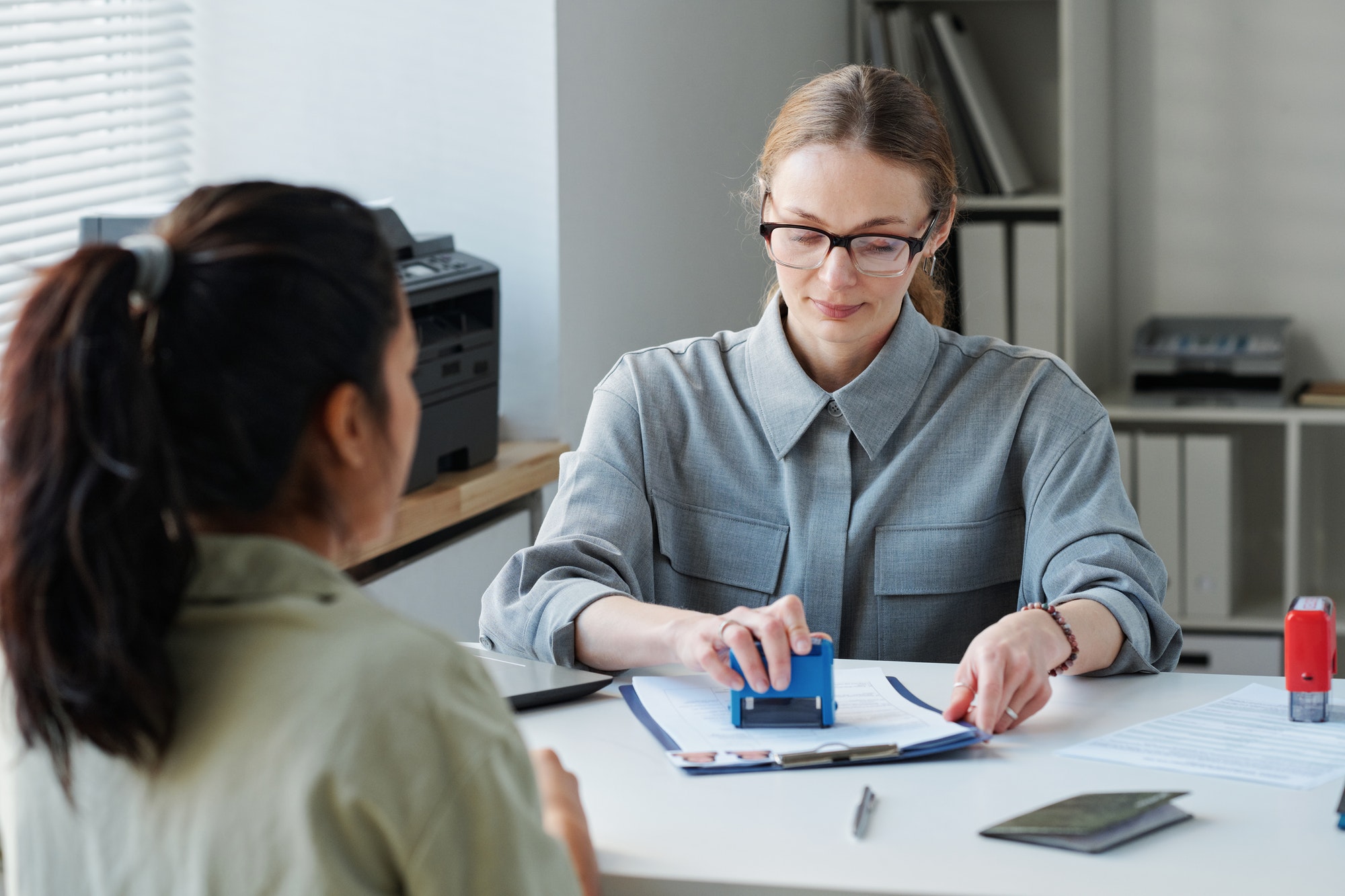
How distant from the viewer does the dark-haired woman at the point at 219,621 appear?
2.15 ft

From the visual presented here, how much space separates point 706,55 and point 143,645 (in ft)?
7.65

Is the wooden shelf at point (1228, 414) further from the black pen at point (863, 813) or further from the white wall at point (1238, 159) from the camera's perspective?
the black pen at point (863, 813)

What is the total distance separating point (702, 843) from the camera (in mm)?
981

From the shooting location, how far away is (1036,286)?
10.2ft

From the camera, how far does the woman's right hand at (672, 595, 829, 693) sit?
3.88ft

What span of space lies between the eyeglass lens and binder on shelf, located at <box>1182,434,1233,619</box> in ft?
5.58

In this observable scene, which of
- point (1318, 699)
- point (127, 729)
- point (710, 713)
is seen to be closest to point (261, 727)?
point (127, 729)

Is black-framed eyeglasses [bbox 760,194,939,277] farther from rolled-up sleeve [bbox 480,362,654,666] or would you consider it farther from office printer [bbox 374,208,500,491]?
office printer [bbox 374,208,500,491]

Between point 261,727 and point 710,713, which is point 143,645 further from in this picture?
point 710,713

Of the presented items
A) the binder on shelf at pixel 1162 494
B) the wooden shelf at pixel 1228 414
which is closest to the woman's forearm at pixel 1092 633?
the wooden shelf at pixel 1228 414

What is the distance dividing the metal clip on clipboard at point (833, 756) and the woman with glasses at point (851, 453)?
0.41 metres

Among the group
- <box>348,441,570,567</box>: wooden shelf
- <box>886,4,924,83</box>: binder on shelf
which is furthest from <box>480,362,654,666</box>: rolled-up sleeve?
<box>886,4,924,83</box>: binder on shelf

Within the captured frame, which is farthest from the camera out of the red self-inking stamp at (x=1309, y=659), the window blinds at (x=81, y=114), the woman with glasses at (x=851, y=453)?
the window blinds at (x=81, y=114)

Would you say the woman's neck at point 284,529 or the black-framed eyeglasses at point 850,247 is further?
the black-framed eyeglasses at point 850,247
